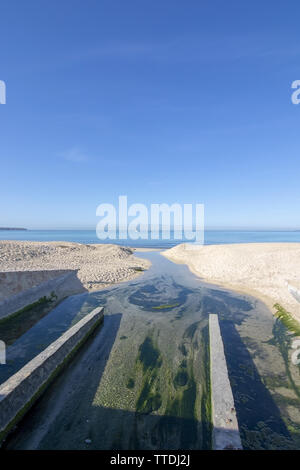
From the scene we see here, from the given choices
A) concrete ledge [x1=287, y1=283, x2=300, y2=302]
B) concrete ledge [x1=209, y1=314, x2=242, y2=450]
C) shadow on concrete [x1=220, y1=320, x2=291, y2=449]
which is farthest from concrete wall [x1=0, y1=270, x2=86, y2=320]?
concrete ledge [x1=287, y1=283, x2=300, y2=302]

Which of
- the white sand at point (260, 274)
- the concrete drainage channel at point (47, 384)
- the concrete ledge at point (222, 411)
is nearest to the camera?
the concrete ledge at point (222, 411)

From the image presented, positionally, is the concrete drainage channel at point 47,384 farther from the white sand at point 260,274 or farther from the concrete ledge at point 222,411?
the white sand at point 260,274

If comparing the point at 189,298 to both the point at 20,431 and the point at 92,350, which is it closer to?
the point at 92,350

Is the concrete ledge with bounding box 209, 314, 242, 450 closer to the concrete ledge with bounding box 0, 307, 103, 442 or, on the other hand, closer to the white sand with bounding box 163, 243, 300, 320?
the concrete ledge with bounding box 0, 307, 103, 442

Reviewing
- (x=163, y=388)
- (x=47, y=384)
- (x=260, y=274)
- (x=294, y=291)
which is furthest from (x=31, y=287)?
(x=260, y=274)

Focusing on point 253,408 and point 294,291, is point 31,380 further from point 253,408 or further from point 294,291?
point 294,291

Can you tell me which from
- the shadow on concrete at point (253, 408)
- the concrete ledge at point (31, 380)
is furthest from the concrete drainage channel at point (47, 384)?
the shadow on concrete at point (253, 408)
